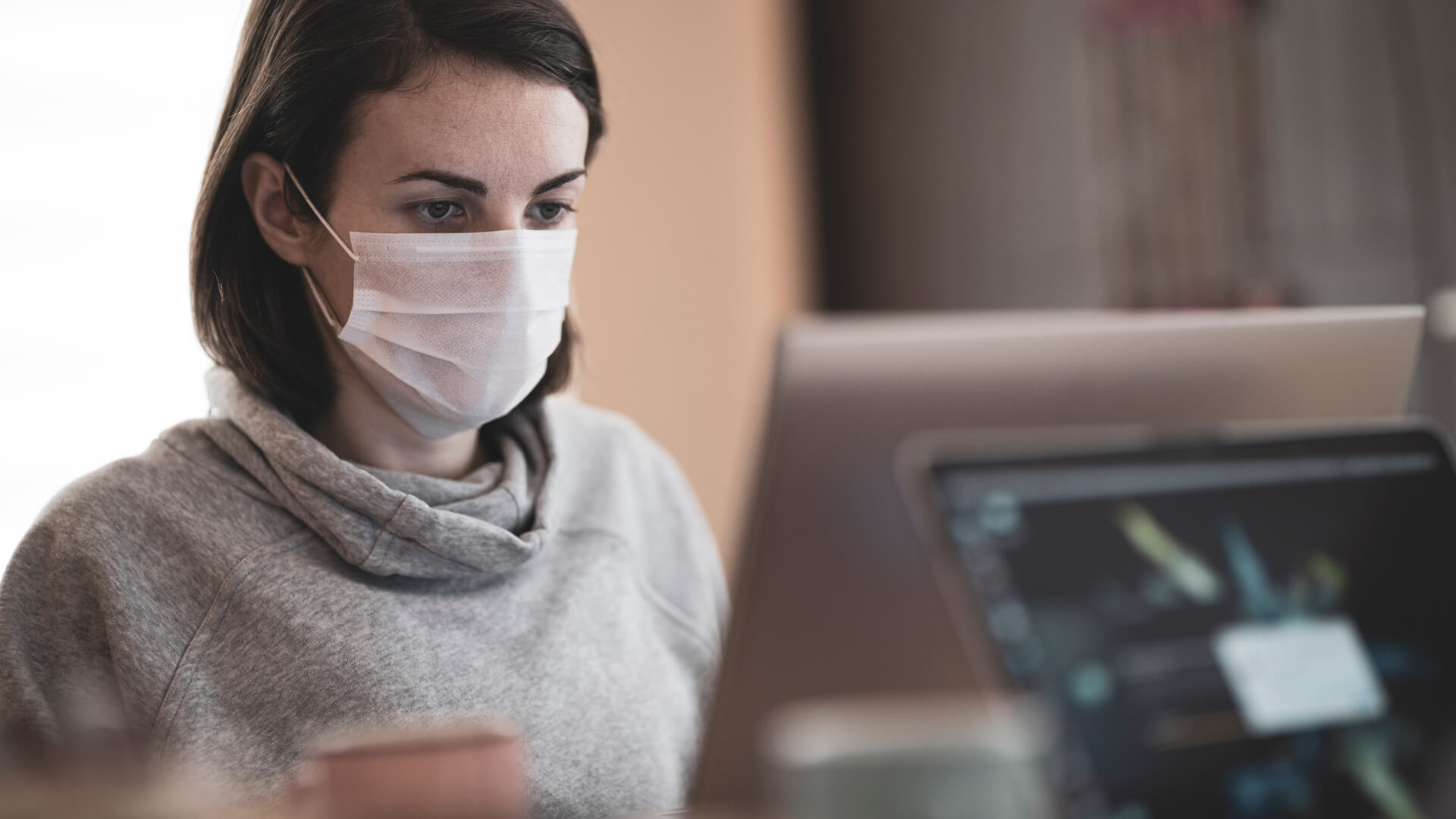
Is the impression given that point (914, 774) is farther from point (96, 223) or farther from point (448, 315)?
point (96, 223)

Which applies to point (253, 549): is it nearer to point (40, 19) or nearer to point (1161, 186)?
point (40, 19)

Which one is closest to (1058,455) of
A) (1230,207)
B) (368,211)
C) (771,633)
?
(771,633)

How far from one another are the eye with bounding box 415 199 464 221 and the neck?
0.17 meters

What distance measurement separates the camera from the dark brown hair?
1.12 metres

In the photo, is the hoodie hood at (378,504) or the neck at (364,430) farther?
the neck at (364,430)

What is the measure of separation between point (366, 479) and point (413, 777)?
573 mm

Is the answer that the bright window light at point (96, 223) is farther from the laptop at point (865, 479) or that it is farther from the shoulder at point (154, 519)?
the laptop at point (865, 479)

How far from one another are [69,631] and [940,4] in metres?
3.11

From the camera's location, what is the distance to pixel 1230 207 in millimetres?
3092

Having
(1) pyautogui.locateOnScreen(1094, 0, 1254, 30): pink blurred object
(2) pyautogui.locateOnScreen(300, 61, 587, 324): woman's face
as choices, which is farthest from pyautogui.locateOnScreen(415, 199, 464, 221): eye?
(1) pyautogui.locateOnScreen(1094, 0, 1254, 30): pink blurred object

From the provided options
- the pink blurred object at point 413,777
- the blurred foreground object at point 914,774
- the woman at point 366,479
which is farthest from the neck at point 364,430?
the blurred foreground object at point 914,774

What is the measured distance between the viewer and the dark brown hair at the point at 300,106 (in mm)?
1125

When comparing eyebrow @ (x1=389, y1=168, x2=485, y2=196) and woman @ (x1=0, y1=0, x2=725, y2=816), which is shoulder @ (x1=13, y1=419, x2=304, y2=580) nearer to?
woman @ (x1=0, y1=0, x2=725, y2=816)

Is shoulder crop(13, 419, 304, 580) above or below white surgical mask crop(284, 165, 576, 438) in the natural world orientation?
below
